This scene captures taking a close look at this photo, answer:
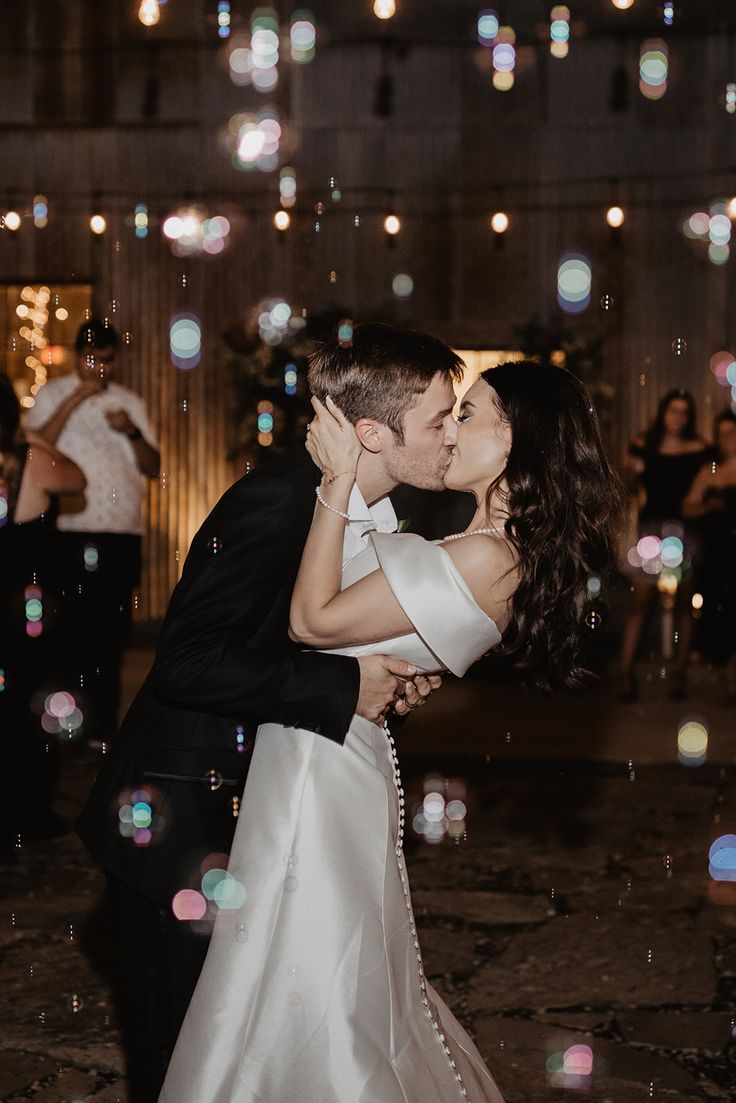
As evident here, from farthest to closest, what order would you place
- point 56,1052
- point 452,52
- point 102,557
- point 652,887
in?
point 452,52
point 102,557
point 652,887
point 56,1052

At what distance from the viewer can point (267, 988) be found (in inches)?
71.6

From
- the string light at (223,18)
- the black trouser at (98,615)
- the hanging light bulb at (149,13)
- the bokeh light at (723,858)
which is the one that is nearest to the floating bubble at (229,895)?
the bokeh light at (723,858)

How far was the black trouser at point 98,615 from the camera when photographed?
16.8 feet

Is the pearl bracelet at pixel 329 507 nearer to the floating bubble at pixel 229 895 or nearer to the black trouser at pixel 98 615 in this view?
the floating bubble at pixel 229 895

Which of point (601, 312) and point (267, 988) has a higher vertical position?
point (601, 312)

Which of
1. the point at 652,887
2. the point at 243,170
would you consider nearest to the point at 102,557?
the point at 652,887

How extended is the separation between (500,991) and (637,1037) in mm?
378

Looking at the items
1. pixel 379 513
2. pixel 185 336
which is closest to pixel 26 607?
pixel 379 513

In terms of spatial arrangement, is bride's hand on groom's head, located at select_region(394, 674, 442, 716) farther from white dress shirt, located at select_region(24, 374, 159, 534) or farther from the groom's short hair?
white dress shirt, located at select_region(24, 374, 159, 534)

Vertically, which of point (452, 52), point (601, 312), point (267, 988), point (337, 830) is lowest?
point (267, 988)

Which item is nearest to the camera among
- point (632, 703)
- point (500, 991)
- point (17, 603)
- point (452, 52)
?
point (500, 991)

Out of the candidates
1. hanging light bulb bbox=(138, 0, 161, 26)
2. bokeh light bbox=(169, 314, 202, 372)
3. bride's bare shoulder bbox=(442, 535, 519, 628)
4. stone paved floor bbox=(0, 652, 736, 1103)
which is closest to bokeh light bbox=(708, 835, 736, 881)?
stone paved floor bbox=(0, 652, 736, 1103)

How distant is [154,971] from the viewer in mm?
1942

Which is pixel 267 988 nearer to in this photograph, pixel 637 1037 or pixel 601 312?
pixel 637 1037
